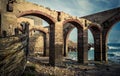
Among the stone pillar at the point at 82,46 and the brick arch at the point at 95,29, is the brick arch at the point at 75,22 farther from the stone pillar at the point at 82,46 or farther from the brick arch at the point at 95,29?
the brick arch at the point at 95,29

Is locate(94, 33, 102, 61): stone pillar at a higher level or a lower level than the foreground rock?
higher

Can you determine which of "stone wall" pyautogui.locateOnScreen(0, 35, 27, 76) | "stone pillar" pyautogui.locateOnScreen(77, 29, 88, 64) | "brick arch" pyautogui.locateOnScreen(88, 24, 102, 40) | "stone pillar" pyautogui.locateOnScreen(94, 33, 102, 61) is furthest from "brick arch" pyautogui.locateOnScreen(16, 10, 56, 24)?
"stone pillar" pyautogui.locateOnScreen(94, 33, 102, 61)

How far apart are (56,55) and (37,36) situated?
16.4 metres

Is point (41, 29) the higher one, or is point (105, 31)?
point (41, 29)

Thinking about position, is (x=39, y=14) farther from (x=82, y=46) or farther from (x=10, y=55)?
(x=10, y=55)

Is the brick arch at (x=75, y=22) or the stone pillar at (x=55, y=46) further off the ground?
the brick arch at (x=75, y=22)

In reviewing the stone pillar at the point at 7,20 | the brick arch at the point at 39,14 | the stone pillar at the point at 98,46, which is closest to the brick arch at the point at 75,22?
the brick arch at the point at 39,14

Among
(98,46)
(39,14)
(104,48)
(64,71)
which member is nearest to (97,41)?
(98,46)

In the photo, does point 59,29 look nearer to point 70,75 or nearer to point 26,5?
point 26,5

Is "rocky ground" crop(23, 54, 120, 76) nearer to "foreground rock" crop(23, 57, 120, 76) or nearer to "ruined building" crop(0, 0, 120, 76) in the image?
"foreground rock" crop(23, 57, 120, 76)

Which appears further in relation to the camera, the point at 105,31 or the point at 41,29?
the point at 41,29

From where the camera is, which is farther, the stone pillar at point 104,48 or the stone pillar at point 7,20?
the stone pillar at point 104,48

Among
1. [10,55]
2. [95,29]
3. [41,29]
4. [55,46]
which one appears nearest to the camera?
[10,55]

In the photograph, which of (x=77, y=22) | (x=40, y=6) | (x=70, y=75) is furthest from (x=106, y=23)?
(x=70, y=75)
